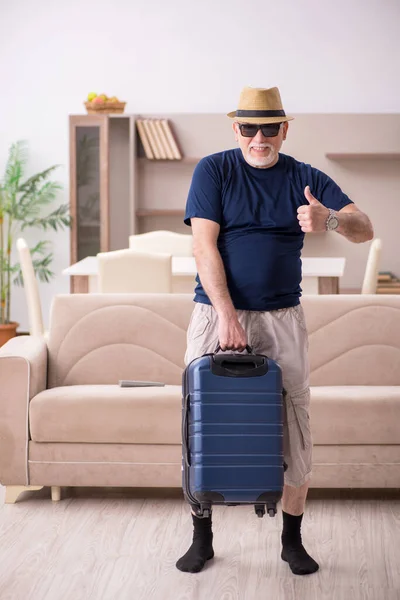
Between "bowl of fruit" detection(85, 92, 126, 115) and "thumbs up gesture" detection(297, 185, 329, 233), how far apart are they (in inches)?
194

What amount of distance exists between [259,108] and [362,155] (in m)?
4.69

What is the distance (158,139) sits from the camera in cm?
736

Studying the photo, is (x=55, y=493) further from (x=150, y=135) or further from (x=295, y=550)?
(x=150, y=135)

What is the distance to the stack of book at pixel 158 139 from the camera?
736 cm

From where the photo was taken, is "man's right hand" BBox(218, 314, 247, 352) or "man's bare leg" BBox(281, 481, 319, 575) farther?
"man's bare leg" BBox(281, 481, 319, 575)

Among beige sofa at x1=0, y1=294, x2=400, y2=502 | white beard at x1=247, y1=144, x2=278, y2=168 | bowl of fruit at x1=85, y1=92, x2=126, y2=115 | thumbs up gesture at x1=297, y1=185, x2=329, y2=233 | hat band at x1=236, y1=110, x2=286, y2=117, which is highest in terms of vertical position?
bowl of fruit at x1=85, y1=92, x2=126, y2=115

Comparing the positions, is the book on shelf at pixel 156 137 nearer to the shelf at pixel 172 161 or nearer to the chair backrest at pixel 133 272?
the shelf at pixel 172 161

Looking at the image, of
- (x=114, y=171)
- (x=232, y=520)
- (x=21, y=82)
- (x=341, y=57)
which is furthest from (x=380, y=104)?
(x=232, y=520)

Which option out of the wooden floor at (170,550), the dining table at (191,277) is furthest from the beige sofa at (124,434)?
the dining table at (191,277)

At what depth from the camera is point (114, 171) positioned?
293 inches

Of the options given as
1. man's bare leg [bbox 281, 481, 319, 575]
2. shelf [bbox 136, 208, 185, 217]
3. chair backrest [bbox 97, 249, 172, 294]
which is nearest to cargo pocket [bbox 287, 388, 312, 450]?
man's bare leg [bbox 281, 481, 319, 575]

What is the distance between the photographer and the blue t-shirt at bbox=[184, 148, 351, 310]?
8.99 ft

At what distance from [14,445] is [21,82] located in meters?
4.88

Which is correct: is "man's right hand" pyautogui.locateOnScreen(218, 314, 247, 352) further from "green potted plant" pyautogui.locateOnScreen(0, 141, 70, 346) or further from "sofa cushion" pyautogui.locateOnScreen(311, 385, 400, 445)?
"green potted plant" pyautogui.locateOnScreen(0, 141, 70, 346)
